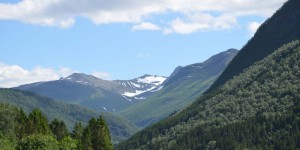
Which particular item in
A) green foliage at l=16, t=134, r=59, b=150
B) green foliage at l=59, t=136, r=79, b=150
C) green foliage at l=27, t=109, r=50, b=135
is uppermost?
green foliage at l=27, t=109, r=50, b=135

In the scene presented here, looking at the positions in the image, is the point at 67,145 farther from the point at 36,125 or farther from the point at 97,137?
the point at 36,125

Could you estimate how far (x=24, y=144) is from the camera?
106 m

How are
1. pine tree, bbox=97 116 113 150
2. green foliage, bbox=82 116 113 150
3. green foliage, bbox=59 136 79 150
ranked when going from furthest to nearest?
1. pine tree, bbox=97 116 113 150
2. green foliage, bbox=82 116 113 150
3. green foliage, bbox=59 136 79 150

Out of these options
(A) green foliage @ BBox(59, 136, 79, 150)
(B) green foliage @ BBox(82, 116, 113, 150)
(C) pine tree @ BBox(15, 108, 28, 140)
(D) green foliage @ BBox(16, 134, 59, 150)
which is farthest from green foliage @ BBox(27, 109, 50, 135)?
(D) green foliage @ BBox(16, 134, 59, 150)

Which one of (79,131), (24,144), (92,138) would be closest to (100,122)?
(92,138)

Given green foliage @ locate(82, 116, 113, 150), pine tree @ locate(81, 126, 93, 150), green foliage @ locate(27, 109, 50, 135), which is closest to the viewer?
pine tree @ locate(81, 126, 93, 150)

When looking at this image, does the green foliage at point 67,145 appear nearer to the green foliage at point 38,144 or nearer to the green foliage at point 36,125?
the green foliage at point 38,144

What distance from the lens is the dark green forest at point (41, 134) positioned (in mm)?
106000

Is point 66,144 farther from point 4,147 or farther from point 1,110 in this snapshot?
point 1,110

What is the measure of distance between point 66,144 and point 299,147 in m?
117

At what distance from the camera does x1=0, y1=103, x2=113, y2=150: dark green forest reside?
348 feet

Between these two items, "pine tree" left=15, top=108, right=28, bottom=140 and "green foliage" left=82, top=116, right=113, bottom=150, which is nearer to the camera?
"green foliage" left=82, top=116, right=113, bottom=150

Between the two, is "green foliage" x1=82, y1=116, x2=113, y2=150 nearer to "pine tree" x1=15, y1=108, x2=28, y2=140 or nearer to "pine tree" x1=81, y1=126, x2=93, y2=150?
"pine tree" x1=81, y1=126, x2=93, y2=150

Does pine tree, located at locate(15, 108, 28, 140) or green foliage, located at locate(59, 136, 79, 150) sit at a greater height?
pine tree, located at locate(15, 108, 28, 140)
